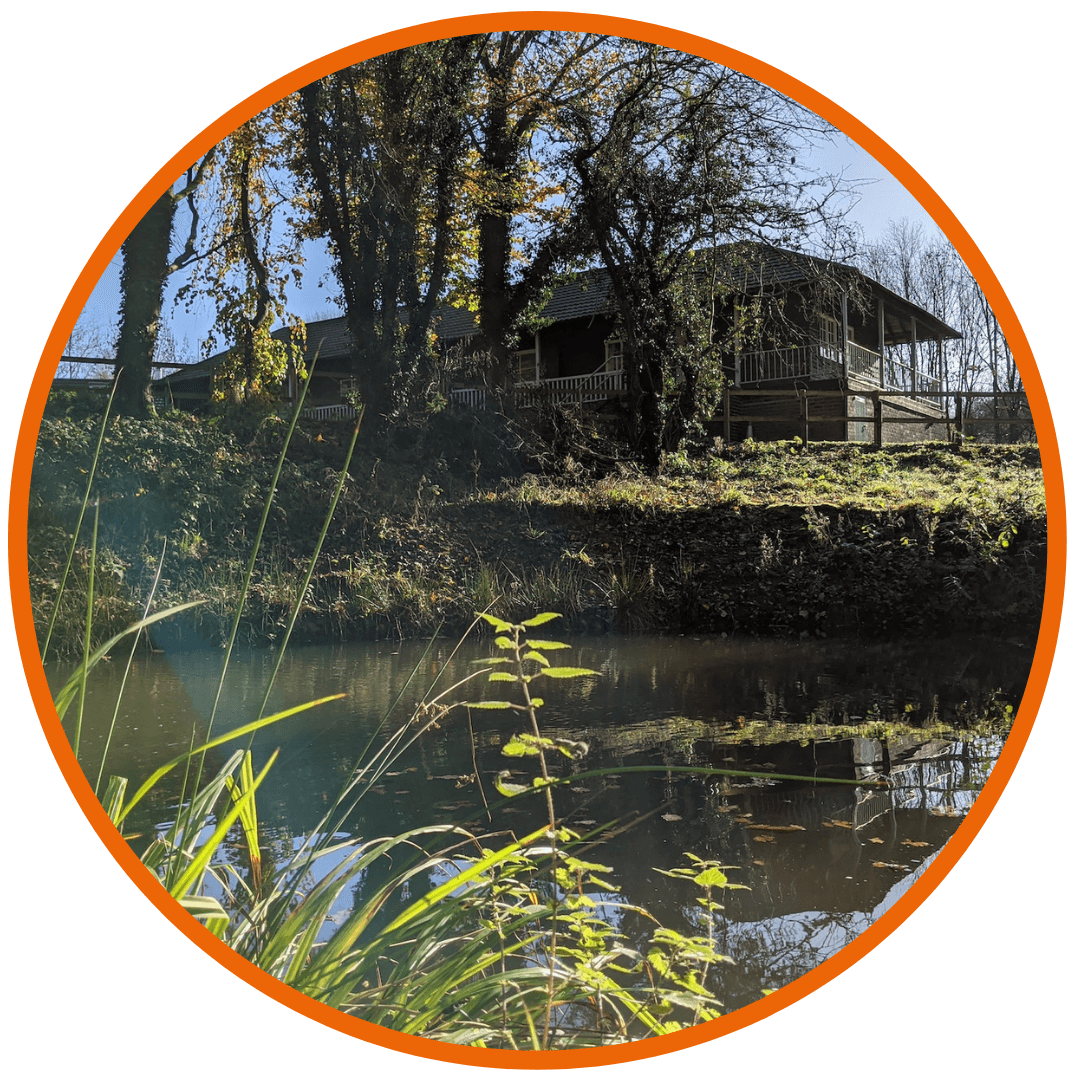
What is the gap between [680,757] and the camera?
2191 mm

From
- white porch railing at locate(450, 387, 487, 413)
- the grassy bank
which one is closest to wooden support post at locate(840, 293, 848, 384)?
the grassy bank

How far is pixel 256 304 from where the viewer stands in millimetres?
2113

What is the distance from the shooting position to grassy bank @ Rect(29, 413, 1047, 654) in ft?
7.95

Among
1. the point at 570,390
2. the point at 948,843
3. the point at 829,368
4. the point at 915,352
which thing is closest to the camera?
the point at 948,843

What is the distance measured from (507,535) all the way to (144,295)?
4.38 feet

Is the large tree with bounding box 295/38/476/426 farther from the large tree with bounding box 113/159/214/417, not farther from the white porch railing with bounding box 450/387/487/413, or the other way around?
the large tree with bounding box 113/159/214/417

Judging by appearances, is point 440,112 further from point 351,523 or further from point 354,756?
point 354,756

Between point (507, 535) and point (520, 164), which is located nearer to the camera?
point (520, 164)

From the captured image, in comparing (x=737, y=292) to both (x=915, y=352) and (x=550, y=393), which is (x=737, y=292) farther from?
(x=915, y=352)

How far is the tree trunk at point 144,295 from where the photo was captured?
1908 millimetres

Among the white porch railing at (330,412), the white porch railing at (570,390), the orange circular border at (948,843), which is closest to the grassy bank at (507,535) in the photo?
the white porch railing at (330,412)

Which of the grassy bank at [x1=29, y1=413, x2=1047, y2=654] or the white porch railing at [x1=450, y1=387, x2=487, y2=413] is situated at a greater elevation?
the white porch railing at [x1=450, y1=387, x2=487, y2=413]

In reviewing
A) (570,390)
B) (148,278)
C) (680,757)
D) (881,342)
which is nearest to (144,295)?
(148,278)

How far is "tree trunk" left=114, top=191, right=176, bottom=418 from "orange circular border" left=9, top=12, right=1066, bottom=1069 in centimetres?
60
